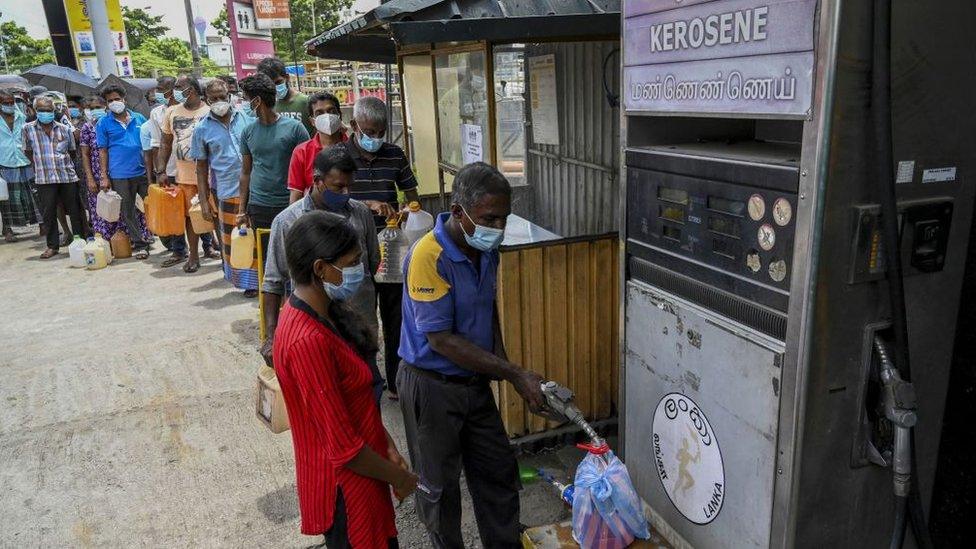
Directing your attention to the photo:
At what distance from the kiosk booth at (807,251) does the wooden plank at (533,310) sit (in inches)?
36.4

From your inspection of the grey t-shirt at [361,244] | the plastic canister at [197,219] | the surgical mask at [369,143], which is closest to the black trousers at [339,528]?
the grey t-shirt at [361,244]

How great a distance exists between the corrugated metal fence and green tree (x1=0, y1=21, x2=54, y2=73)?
161ft

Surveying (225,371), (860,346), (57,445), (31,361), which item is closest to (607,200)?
(860,346)

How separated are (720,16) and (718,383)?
3.85 feet

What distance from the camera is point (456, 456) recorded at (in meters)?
2.64

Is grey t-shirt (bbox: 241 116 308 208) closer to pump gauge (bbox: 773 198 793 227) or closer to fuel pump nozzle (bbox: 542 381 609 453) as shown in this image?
fuel pump nozzle (bbox: 542 381 609 453)

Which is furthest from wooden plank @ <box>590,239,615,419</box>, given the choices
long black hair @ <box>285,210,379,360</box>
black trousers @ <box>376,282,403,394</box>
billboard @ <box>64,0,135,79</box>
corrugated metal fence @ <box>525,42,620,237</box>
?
billboard @ <box>64,0,135,79</box>

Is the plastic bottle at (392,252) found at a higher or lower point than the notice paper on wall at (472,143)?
lower

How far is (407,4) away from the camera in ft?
11.1

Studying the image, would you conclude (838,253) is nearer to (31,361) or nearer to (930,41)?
(930,41)

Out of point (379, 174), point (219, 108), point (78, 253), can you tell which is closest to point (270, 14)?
point (78, 253)

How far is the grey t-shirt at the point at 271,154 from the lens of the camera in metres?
5.02

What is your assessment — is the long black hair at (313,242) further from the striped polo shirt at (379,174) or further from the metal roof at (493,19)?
the striped polo shirt at (379,174)

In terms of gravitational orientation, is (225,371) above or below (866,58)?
below
